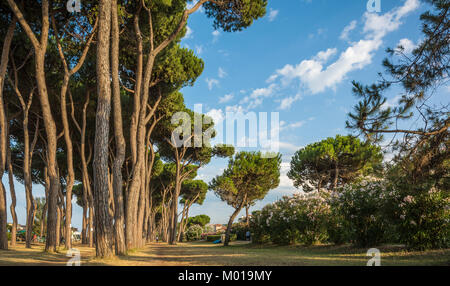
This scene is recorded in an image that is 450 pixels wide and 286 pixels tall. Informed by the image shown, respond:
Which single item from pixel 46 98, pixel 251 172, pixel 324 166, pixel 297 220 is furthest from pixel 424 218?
pixel 324 166

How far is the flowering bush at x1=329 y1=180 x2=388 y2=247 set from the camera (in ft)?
28.2

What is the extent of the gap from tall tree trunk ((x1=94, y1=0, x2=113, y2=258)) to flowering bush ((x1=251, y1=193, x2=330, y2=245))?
293 inches

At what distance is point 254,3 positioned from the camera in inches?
428

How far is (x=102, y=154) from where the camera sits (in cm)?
660

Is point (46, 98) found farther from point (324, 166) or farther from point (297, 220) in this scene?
point (324, 166)

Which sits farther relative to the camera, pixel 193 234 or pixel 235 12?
pixel 193 234

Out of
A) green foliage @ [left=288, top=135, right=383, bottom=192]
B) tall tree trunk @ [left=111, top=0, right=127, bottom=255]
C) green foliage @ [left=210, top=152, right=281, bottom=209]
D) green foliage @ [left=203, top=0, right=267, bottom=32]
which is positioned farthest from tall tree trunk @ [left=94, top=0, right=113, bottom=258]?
green foliage @ [left=288, top=135, right=383, bottom=192]

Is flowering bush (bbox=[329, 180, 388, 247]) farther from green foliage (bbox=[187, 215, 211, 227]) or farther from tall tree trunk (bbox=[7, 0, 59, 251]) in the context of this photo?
green foliage (bbox=[187, 215, 211, 227])

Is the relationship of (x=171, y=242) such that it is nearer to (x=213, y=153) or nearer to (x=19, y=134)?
(x=213, y=153)

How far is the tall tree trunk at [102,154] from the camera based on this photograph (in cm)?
636

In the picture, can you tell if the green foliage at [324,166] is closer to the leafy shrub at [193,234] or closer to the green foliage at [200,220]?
the leafy shrub at [193,234]

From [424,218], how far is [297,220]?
5.64m
